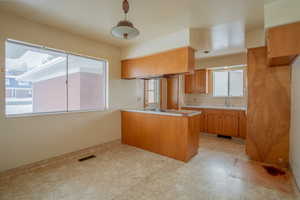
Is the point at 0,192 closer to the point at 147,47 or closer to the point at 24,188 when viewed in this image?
the point at 24,188

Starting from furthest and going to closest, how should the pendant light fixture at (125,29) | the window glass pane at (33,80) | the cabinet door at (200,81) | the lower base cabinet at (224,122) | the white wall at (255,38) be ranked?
the cabinet door at (200,81) < the lower base cabinet at (224,122) < the white wall at (255,38) < the window glass pane at (33,80) < the pendant light fixture at (125,29)

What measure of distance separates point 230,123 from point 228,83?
1427 millimetres

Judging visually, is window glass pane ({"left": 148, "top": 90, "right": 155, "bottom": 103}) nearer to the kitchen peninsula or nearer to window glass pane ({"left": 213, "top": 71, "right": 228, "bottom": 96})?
the kitchen peninsula

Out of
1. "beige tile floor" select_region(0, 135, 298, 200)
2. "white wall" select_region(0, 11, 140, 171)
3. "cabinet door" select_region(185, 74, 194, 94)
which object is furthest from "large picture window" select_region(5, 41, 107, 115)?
"cabinet door" select_region(185, 74, 194, 94)

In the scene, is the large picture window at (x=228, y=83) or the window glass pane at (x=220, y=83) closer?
the large picture window at (x=228, y=83)

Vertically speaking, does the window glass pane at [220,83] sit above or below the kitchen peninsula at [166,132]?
above

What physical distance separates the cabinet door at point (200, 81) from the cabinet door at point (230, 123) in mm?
1138

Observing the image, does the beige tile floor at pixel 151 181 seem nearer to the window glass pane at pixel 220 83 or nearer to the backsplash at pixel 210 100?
the backsplash at pixel 210 100

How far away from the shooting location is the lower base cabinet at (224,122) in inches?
161

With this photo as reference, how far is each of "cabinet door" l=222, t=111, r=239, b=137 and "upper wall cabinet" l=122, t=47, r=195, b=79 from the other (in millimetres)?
2269

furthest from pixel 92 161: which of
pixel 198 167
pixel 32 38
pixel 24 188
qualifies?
pixel 32 38

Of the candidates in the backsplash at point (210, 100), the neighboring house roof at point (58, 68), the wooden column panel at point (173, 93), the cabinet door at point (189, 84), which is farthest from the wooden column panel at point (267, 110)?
the neighboring house roof at point (58, 68)

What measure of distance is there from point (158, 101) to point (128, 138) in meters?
1.87

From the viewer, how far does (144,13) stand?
2.27 m
